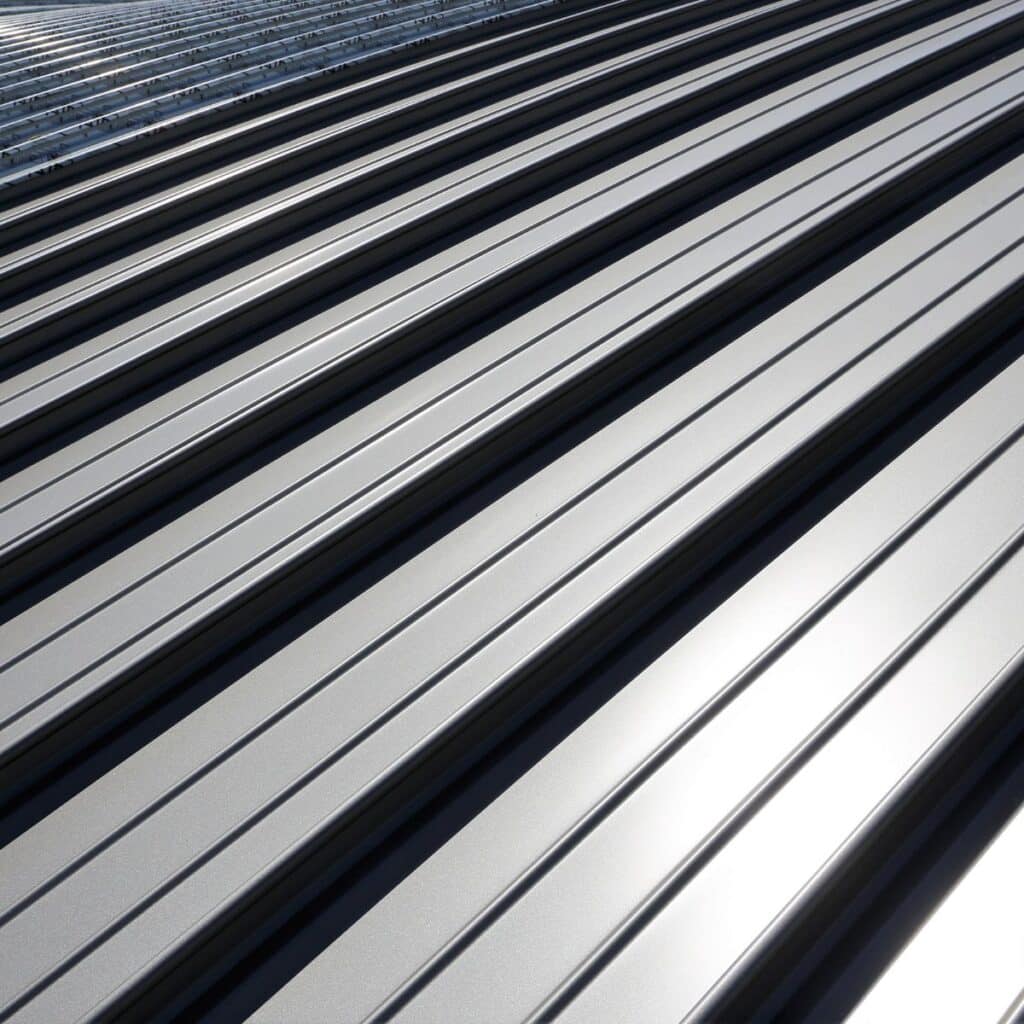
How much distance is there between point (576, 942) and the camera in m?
2.52

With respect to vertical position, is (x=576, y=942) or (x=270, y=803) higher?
(x=576, y=942)

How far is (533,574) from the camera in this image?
349 cm

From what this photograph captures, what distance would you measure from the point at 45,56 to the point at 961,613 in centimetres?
1043

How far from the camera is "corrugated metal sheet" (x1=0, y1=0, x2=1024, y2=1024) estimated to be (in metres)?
2.60

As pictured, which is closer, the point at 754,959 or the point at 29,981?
the point at 754,959

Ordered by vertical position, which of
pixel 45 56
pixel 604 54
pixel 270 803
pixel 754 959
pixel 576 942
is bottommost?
pixel 270 803

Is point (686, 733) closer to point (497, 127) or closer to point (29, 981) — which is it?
point (29, 981)

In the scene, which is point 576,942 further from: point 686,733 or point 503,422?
point 503,422

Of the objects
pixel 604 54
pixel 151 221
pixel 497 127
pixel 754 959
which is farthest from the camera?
pixel 604 54

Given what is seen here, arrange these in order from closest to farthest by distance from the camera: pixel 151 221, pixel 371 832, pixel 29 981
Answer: pixel 29 981
pixel 371 832
pixel 151 221

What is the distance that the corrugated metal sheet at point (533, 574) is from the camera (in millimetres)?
2600

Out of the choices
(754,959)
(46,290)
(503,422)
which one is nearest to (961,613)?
(754,959)

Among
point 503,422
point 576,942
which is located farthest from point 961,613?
point 503,422

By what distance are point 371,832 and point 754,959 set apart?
1171mm
